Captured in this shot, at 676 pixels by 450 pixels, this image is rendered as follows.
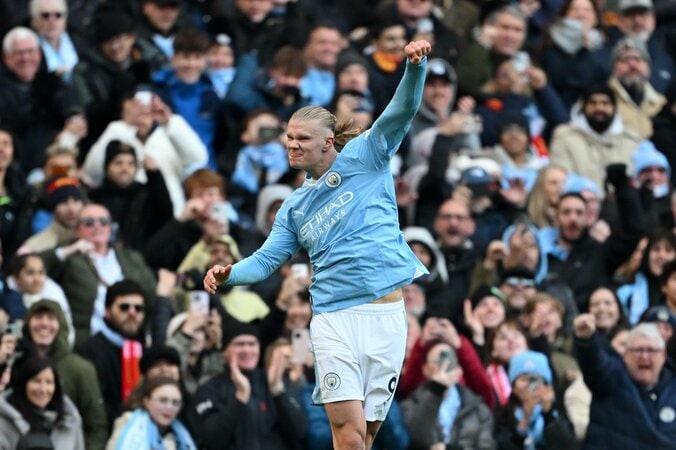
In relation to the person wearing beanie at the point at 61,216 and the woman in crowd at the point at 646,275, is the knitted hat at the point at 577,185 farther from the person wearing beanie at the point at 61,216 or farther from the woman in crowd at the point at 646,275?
the person wearing beanie at the point at 61,216

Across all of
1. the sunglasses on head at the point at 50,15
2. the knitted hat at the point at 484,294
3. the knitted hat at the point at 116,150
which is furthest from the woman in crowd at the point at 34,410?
the sunglasses on head at the point at 50,15

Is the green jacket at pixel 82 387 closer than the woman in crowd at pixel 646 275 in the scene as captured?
Yes

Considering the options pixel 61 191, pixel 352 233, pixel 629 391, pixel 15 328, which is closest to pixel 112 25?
pixel 61 191

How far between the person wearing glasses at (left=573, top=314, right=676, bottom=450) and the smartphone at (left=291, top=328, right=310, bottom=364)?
2.14m

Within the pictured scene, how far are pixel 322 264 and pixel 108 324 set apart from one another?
4.68 meters

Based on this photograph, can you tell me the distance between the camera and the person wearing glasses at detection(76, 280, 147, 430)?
1549 centimetres

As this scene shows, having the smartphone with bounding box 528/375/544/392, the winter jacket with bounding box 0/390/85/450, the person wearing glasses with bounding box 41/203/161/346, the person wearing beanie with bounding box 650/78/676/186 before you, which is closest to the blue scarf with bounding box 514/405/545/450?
the smartphone with bounding box 528/375/544/392

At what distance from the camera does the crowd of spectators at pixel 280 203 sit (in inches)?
591

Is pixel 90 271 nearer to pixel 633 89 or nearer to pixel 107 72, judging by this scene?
pixel 107 72

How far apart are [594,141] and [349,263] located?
909 cm

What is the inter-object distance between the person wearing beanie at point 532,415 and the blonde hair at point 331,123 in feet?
14.2

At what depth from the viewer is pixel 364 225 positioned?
11336mm

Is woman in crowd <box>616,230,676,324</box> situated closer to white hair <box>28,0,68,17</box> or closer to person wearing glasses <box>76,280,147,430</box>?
person wearing glasses <box>76,280,147,430</box>

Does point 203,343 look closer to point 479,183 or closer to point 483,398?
point 483,398
